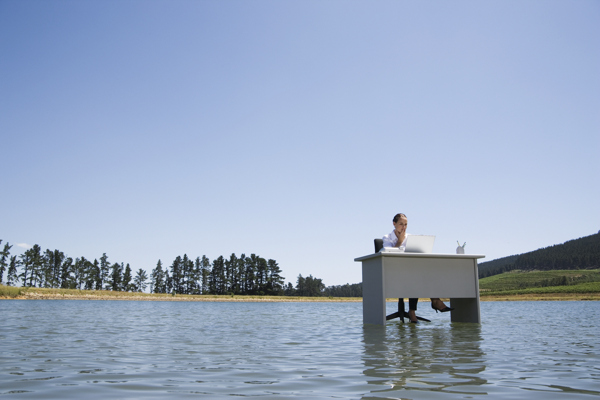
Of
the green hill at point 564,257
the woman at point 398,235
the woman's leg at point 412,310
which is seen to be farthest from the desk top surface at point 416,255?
the green hill at point 564,257

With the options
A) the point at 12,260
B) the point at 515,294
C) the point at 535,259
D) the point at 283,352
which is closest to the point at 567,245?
the point at 535,259

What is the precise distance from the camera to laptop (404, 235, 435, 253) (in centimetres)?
802

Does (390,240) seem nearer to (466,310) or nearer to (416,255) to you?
(416,255)

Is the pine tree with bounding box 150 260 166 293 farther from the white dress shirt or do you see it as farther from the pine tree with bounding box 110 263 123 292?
the white dress shirt

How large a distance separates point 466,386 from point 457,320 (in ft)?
22.3

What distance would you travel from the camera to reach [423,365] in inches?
141

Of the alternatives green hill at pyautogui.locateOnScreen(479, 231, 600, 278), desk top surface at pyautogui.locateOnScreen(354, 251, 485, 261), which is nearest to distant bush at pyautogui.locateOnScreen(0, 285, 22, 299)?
desk top surface at pyautogui.locateOnScreen(354, 251, 485, 261)

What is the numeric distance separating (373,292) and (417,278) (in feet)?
2.80

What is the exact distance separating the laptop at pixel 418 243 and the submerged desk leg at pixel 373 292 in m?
0.68

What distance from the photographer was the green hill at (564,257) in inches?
4759

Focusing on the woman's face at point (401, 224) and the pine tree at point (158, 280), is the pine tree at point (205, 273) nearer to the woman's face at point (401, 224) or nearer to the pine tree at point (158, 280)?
the pine tree at point (158, 280)

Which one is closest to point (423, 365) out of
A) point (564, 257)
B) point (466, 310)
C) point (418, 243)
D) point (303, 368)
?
point (303, 368)

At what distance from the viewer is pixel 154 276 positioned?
326ft

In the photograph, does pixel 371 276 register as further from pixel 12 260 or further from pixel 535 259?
pixel 535 259
